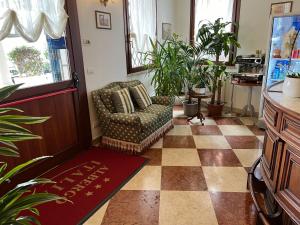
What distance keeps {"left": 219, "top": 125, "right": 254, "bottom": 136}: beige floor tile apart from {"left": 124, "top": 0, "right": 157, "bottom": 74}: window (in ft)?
6.27

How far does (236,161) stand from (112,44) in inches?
96.5

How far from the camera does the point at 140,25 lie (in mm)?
4105

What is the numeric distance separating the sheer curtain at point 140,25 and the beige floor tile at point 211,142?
1.86 metres

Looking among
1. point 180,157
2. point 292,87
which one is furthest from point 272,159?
point 180,157

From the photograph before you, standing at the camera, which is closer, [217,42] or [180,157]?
[180,157]

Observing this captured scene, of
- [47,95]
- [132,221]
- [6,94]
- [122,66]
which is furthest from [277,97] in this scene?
[122,66]

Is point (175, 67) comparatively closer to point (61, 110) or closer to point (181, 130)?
point (181, 130)

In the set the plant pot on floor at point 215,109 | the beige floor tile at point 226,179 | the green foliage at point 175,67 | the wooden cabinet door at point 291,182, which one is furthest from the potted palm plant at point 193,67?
the wooden cabinet door at point 291,182

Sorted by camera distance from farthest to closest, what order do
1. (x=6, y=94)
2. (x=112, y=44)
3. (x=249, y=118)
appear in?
(x=249, y=118) → (x=112, y=44) → (x=6, y=94)

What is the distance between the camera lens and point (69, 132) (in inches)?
115

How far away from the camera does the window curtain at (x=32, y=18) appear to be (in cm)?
201

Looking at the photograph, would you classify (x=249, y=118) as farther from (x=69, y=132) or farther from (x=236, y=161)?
(x=69, y=132)

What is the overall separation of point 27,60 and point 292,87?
2.54 metres

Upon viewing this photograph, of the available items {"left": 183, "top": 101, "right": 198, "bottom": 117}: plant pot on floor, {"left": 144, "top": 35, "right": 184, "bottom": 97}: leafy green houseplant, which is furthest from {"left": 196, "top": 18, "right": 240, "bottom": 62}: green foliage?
{"left": 183, "top": 101, "right": 198, "bottom": 117}: plant pot on floor
